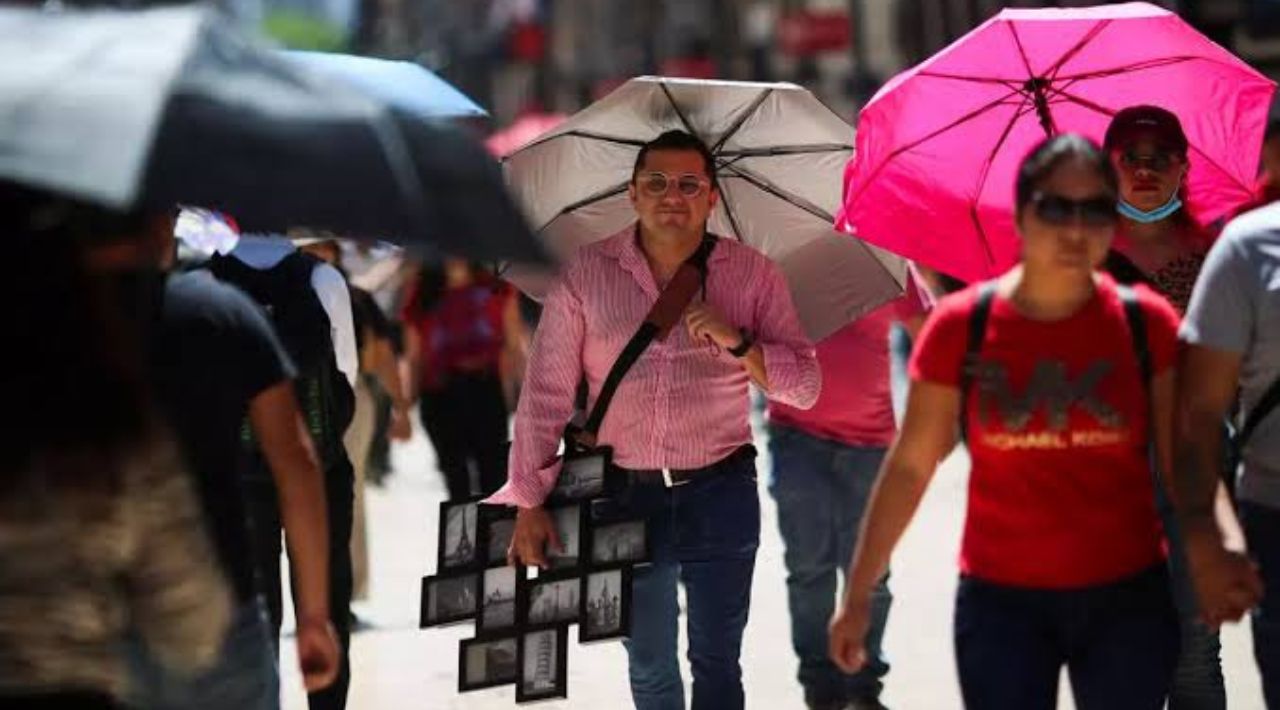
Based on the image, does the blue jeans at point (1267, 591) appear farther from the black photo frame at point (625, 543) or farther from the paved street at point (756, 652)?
the paved street at point (756, 652)

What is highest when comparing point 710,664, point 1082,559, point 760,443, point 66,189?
point 66,189

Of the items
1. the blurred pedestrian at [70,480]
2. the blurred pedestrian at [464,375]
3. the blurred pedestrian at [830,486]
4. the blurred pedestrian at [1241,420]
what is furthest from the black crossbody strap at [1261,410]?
the blurred pedestrian at [464,375]

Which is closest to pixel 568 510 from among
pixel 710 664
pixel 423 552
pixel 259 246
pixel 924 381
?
pixel 710 664

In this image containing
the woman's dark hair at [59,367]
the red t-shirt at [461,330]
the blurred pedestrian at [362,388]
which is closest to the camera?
the woman's dark hair at [59,367]

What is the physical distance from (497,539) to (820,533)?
1.95 metres

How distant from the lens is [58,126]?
13.6ft

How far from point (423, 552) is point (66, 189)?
408 inches

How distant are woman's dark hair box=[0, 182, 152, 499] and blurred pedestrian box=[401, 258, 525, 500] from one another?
7924mm

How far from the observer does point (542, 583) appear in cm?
734

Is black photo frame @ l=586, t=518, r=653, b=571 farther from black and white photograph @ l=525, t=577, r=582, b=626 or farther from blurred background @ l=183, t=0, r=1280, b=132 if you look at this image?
blurred background @ l=183, t=0, r=1280, b=132

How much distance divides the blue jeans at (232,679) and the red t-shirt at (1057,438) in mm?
1354

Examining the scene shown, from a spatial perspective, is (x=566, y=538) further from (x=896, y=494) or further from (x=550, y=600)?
(x=896, y=494)

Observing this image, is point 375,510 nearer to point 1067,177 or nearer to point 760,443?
point 760,443

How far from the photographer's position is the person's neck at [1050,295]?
17.6 feet
